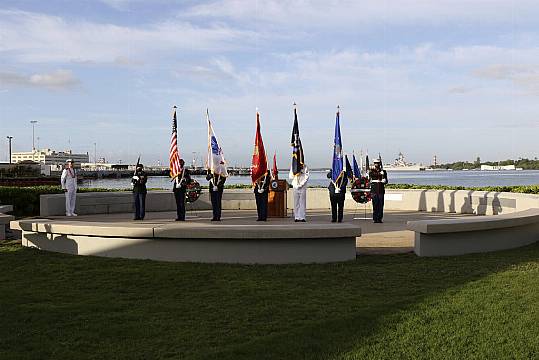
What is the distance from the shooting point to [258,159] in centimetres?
1577

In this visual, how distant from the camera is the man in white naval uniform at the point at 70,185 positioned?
57.9 ft

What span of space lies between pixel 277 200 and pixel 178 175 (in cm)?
329

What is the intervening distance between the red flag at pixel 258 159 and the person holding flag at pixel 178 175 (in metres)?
1.76

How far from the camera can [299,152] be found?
51.6 feet

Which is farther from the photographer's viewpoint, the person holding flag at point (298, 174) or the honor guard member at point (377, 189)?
the honor guard member at point (377, 189)

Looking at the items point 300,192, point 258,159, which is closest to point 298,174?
point 300,192

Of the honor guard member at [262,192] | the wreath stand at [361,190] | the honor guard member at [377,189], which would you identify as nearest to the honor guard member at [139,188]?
the honor guard member at [262,192]

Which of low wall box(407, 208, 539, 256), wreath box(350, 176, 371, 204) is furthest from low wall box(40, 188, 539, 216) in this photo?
low wall box(407, 208, 539, 256)

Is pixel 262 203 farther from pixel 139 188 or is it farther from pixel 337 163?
pixel 139 188

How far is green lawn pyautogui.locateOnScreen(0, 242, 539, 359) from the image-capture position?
5477 millimetres

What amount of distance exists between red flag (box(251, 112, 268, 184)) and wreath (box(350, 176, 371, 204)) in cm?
267

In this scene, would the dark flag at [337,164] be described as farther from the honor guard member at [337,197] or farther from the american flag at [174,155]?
the american flag at [174,155]

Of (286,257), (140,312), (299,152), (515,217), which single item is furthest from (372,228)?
(140,312)

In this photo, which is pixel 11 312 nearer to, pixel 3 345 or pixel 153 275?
pixel 3 345
